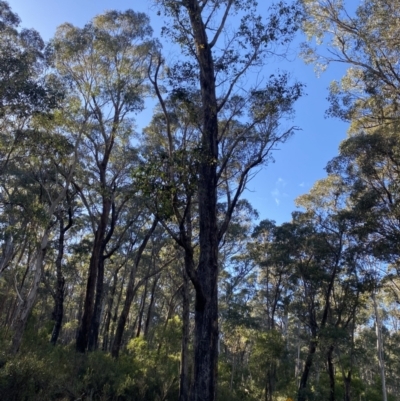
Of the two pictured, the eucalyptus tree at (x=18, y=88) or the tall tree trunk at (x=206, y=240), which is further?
the eucalyptus tree at (x=18, y=88)

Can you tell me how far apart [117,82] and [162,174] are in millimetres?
10627

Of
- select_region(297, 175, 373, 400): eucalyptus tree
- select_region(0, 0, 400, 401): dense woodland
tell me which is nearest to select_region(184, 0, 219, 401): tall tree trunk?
select_region(0, 0, 400, 401): dense woodland

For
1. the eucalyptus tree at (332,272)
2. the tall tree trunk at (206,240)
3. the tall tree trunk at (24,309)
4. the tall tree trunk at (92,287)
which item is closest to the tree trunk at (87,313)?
the tall tree trunk at (92,287)

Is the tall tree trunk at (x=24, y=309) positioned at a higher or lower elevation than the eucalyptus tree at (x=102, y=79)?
lower

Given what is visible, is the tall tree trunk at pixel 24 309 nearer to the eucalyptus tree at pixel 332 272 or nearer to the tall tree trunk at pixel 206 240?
the tall tree trunk at pixel 206 240

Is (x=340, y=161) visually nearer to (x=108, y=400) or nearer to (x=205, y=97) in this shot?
(x=205, y=97)

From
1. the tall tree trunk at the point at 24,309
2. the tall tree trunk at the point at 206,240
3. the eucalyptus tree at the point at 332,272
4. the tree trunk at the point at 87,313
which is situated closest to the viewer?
the tall tree trunk at the point at 206,240

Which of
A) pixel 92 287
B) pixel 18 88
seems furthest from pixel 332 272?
pixel 18 88

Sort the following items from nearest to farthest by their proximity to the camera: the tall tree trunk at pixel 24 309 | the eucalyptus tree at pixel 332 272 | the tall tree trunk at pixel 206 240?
the tall tree trunk at pixel 206 240 → the tall tree trunk at pixel 24 309 → the eucalyptus tree at pixel 332 272

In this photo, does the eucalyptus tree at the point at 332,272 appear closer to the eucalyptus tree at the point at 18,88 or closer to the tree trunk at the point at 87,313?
the tree trunk at the point at 87,313

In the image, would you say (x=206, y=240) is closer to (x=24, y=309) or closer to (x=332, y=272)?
(x=24, y=309)

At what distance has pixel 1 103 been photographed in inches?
495

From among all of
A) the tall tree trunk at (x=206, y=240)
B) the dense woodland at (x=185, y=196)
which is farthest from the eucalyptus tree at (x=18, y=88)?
the tall tree trunk at (x=206, y=240)

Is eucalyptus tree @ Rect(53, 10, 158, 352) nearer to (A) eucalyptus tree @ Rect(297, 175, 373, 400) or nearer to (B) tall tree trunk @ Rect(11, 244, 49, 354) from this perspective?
(B) tall tree trunk @ Rect(11, 244, 49, 354)
